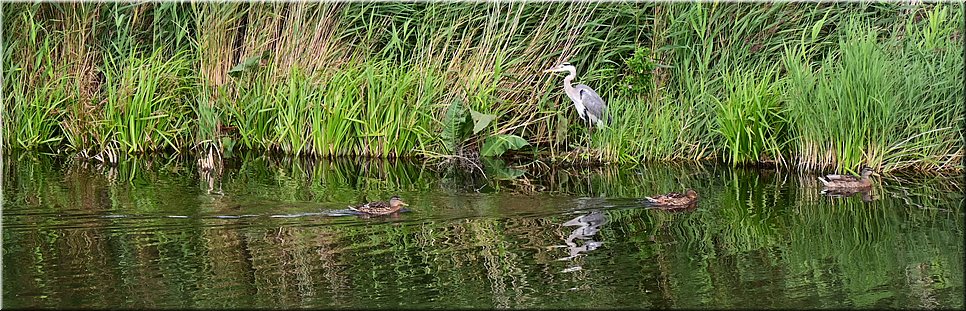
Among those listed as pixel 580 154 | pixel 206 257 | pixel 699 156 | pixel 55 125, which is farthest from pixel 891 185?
pixel 55 125

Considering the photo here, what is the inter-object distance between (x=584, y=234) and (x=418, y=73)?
4106mm

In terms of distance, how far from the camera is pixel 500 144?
39.5 ft

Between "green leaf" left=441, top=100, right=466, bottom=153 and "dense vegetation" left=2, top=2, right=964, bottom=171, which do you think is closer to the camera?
"green leaf" left=441, top=100, right=466, bottom=153

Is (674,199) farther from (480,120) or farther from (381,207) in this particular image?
(480,120)

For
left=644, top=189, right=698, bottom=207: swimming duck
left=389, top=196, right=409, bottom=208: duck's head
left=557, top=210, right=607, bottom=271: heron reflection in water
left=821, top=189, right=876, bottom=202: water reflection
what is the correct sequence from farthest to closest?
left=821, top=189, right=876, bottom=202: water reflection
left=644, top=189, right=698, bottom=207: swimming duck
left=389, top=196, right=409, bottom=208: duck's head
left=557, top=210, right=607, bottom=271: heron reflection in water

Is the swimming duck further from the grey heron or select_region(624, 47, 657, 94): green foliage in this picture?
select_region(624, 47, 657, 94): green foliage

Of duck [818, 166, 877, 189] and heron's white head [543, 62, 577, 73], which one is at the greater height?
heron's white head [543, 62, 577, 73]

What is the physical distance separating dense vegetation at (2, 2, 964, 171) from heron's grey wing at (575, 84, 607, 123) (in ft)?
0.65

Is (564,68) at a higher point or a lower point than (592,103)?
higher

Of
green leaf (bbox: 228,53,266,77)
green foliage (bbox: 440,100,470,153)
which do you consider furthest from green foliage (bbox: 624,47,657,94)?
green leaf (bbox: 228,53,266,77)

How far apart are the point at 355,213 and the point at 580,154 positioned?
364 cm

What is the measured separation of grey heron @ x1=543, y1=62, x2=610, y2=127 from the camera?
1196 cm

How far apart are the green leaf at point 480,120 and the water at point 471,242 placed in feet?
1.84

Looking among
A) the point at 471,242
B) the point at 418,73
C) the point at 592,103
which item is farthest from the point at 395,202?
the point at 592,103
